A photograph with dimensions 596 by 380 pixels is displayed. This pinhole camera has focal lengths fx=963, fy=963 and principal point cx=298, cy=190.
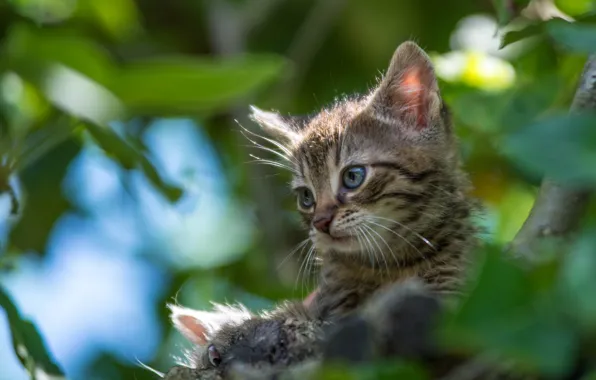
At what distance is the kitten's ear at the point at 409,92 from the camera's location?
387 centimetres

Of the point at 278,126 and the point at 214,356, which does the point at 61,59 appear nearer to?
the point at 278,126

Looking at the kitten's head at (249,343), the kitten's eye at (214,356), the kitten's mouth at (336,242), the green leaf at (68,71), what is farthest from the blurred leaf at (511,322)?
the green leaf at (68,71)

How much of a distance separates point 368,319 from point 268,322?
966mm

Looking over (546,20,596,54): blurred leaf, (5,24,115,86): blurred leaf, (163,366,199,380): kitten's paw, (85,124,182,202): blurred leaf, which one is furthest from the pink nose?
(546,20,596,54): blurred leaf

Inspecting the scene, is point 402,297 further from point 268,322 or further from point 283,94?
point 283,94

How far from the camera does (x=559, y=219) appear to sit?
279 centimetres

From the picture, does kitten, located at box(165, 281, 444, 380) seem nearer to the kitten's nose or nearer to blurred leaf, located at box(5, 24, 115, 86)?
the kitten's nose

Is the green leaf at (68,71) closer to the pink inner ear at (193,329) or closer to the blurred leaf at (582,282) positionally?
the pink inner ear at (193,329)

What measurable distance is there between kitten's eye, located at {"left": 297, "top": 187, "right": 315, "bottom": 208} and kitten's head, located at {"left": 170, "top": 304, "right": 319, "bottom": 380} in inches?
19.4

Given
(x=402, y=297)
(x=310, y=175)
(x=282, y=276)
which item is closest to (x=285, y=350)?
(x=402, y=297)

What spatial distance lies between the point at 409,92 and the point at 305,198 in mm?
611

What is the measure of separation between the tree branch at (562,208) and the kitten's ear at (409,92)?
3.50 ft

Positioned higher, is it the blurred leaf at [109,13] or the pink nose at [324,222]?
the blurred leaf at [109,13]

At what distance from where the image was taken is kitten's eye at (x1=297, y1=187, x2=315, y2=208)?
12.9 ft
